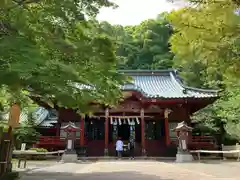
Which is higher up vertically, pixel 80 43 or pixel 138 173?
pixel 80 43

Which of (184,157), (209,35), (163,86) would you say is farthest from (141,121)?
(209,35)

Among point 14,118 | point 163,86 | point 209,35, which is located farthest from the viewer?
point 163,86

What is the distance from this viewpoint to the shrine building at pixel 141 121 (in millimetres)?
22609

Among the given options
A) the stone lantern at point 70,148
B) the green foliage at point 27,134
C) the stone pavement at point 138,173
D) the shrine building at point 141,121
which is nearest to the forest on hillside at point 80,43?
the stone pavement at point 138,173

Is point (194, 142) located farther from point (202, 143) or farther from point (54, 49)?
point (54, 49)

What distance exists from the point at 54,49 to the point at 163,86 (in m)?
21.7

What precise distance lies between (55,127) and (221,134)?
13.7m

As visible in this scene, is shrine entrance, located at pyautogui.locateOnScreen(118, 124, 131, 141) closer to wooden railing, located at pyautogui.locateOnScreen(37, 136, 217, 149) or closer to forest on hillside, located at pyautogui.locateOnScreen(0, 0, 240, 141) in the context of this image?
wooden railing, located at pyautogui.locateOnScreen(37, 136, 217, 149)

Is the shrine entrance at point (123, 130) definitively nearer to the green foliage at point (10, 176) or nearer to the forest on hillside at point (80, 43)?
the forest on hillside at point (80, 43)

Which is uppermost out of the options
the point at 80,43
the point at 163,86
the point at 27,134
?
the point at 163,86

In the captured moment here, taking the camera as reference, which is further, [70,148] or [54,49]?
[70,148]

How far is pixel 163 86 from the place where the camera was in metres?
27.4

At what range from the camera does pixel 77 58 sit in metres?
7.14

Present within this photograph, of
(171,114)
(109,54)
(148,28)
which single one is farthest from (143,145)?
(148,28)
